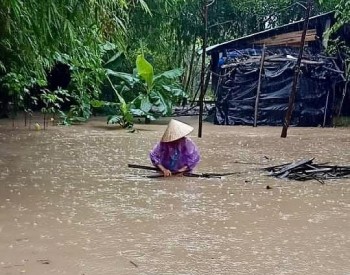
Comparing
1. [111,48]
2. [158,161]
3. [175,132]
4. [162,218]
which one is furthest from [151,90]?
[162,218]

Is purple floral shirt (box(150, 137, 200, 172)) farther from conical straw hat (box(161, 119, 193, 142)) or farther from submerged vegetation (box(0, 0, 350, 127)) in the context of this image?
submerged vegetation (box(0, 0, 350, 127))

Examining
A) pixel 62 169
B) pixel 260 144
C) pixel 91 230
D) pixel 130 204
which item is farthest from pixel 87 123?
pixel 91 230

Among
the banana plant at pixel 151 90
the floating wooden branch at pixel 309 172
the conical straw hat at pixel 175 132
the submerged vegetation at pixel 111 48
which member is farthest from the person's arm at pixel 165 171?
the banana plant at pixel 151 90

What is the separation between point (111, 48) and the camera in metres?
17.8

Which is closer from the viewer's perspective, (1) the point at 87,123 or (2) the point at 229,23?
(1) the point at 87,123

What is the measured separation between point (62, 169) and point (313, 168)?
3162 mm

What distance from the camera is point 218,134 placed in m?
14.5

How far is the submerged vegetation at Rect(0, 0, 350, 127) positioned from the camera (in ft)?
24.1

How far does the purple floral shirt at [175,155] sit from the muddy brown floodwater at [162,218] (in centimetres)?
28

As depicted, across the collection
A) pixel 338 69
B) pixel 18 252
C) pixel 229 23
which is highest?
pixel 229 23

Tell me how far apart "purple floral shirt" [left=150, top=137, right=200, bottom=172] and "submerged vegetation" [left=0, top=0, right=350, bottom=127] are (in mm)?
1412

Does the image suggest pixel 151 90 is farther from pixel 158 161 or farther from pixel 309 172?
pixel 309 172

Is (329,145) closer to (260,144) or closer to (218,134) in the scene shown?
(260,144)

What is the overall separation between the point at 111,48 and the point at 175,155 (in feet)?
33.4
